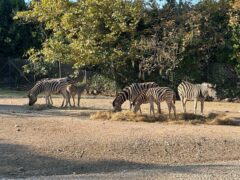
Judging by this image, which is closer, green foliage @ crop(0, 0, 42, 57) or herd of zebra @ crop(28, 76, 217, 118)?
herd of zebra @ crop(28, 76, 217, 118)

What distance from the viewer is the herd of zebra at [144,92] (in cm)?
2112

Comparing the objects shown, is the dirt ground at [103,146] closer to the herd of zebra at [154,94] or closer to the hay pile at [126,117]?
the hay pile at [126,117]

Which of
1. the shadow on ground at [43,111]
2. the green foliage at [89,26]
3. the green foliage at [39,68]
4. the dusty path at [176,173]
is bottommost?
the dusty path at [176,173]

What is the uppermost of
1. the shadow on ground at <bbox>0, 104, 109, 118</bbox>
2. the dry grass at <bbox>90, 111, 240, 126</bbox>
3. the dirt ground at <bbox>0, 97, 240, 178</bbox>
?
the shadow on ground at <bbox>0, 104, 109, 118</bbox>

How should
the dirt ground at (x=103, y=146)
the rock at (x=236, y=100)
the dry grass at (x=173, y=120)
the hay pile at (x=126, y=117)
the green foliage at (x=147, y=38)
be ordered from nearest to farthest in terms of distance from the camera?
the dirt ground at (x=103, y=146), the dry grass at (x=173, y=120), the hay pile at (x=126, y=117), the green foliage at (x=147, y=38), the rock at (x=236, y=100)

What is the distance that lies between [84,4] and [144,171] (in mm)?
19863

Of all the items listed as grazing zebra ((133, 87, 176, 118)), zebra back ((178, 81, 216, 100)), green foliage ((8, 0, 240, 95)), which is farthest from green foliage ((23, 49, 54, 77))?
grazing zebra ((133, 87, 176, 118))

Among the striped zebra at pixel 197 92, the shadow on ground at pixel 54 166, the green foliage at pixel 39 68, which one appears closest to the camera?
the shadow on ground at pixel 54 166

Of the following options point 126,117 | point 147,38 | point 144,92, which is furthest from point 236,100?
point 126,117

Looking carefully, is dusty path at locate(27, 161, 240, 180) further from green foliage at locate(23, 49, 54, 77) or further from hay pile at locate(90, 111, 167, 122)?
green foliage at locate(23, 49, 54, 77)

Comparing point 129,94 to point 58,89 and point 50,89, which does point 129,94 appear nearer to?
point 58,89

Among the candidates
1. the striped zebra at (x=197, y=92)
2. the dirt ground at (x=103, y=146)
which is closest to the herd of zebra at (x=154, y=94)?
the striped zebra at (x=197, y=92)

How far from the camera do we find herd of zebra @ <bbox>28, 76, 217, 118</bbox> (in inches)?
832

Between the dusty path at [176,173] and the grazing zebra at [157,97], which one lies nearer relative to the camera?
the dusty path at [176,173]
